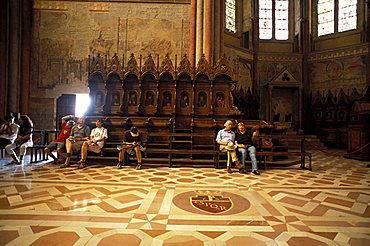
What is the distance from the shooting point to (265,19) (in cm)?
1756

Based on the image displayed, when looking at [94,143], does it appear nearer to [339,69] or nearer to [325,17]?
[339,69]

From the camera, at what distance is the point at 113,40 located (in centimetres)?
1264

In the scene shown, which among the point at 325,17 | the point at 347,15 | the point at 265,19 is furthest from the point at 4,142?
the point at 347,15

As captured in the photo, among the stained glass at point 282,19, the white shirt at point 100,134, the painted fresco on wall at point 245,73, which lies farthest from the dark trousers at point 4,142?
the stained glass at point 282,19

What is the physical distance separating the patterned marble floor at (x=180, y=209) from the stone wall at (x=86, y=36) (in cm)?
815

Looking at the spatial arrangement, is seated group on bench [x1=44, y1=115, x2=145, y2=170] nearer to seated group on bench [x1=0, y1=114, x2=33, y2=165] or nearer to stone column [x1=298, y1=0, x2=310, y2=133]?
seated group on bench [x1=0, y1=114, x2=33, y2=165]

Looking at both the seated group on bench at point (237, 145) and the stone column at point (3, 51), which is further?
the stone column at point (3, 51)

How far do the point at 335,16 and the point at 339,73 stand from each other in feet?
13.8

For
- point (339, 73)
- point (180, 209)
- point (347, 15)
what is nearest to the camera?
point (180, 209)

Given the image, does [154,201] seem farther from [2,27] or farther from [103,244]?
[2,27]

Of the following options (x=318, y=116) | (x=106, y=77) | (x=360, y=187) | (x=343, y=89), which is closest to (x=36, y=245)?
(x=360, y=187)

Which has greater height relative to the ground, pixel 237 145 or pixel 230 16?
pixel 230 16

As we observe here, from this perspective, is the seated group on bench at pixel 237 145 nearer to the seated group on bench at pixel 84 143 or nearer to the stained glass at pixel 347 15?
the seated group on bench at pixel 84 143

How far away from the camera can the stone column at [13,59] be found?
10633 millimetres
